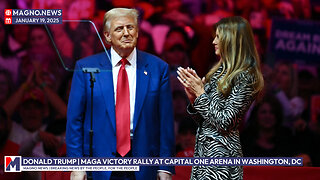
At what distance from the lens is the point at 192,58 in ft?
13.2

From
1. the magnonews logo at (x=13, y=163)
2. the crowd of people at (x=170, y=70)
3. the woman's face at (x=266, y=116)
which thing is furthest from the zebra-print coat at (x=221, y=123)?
the woman's face at (x=266, y=116)

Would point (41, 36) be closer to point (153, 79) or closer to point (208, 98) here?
point (153, 79)

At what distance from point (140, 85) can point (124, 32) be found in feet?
0.95

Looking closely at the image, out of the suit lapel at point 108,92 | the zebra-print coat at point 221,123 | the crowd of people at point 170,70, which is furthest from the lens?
the crowd of people at point 170,70

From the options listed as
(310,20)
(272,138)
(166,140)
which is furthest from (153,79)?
(310,20)

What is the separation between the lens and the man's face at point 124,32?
300 cm

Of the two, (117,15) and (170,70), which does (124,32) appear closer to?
(117,15)

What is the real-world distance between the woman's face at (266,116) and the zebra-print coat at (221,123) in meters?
2.08

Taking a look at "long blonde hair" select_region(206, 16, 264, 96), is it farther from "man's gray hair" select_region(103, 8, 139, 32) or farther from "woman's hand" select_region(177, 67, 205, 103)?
"man's gray hair" select_region(103, 8, 139, 32)

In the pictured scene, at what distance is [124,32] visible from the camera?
9.82 feet

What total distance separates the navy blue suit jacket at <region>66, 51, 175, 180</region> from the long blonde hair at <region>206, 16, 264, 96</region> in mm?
366

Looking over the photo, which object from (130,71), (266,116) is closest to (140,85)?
(130,71)

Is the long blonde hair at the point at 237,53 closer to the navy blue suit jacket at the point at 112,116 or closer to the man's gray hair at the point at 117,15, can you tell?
the navy blue suit jacket at the point at 112,116

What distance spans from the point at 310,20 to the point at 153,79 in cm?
276
